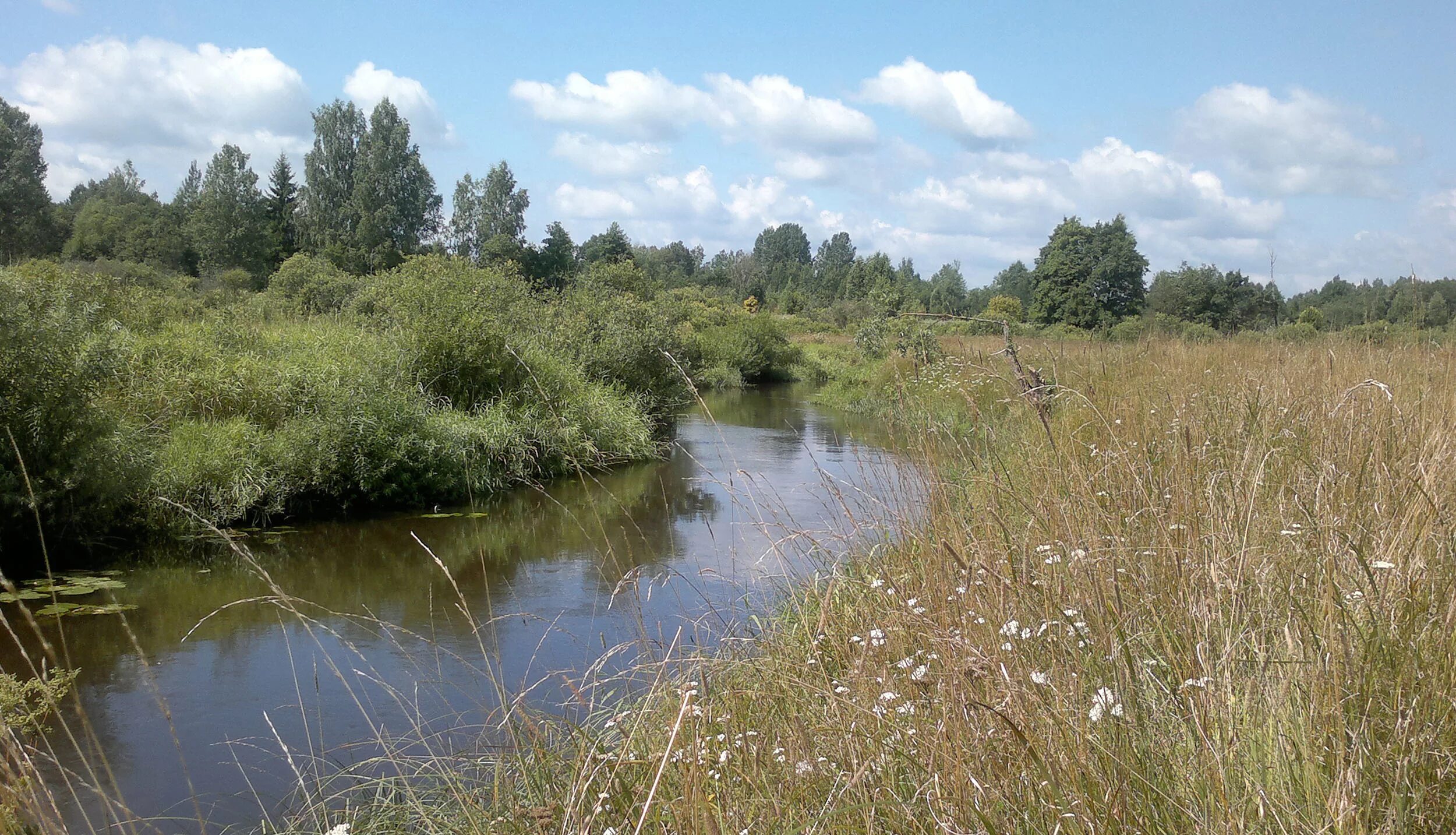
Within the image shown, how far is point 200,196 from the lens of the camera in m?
49.1

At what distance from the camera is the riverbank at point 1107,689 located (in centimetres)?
157

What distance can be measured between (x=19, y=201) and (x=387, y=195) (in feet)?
51.0

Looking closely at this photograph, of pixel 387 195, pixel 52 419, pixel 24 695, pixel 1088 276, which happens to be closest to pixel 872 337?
pixel 1088 276

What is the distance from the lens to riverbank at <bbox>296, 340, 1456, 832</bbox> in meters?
1.57

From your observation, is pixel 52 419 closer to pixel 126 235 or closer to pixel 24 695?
pixel 24 695

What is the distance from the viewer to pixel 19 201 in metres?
36.4

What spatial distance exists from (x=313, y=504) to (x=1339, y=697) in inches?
405

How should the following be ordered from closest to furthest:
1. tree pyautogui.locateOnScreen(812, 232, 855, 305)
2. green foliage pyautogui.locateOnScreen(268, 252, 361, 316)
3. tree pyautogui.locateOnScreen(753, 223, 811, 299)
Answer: green foliage pyautogui.locateOnScreen(268, 252, 361, 316) → tree pyautogui.locateOnScreen(812, 232, 855, 305) → tree pyautogui.locateOnScreen(753, 223, 811, 299)

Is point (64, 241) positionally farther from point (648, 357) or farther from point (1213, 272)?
point (1213, 272)

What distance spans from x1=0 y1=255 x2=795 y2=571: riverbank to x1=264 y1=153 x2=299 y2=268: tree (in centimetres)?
3447

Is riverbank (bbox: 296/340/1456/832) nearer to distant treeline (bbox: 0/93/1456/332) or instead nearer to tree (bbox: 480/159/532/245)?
distant treeline (bbox: 0/93/1456/332)

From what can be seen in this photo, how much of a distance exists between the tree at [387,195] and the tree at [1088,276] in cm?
3041

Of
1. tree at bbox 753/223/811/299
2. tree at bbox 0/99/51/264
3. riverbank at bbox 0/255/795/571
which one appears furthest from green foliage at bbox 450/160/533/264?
tree at bbox 753/223/811/299

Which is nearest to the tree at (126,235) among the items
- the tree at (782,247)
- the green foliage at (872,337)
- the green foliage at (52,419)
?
the green foliage at (872,337)
